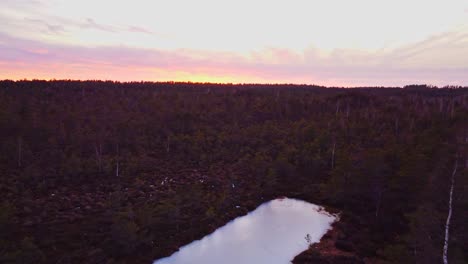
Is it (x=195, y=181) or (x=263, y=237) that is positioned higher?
(x=195, y=181)

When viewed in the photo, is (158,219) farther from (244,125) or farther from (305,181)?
(244,125)

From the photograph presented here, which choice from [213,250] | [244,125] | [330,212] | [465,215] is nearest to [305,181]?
[330,212]

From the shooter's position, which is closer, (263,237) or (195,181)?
(263,237)

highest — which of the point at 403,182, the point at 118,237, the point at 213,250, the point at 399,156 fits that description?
the point at 399,156

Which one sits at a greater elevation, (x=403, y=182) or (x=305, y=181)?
(x=403, y=182)

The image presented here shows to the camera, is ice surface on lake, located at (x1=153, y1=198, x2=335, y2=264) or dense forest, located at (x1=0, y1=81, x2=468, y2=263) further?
ice surface on lake, located at (x1=153, y1=198, x2=335, y2=264)
